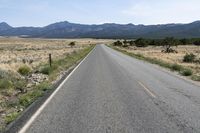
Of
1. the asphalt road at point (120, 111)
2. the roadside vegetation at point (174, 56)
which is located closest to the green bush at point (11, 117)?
the asphalt road at point (120, 111)

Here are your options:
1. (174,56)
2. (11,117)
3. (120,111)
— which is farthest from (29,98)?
(174,56)

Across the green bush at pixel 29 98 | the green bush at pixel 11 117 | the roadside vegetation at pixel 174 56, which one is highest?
the green bush at pixel 11 117

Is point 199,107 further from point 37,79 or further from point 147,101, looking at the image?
point 37,79

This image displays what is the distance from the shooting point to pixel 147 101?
11000 millimetres

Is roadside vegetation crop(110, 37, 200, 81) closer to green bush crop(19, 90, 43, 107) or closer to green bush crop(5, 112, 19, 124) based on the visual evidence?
green bush crop(19, 90, 43, 107)

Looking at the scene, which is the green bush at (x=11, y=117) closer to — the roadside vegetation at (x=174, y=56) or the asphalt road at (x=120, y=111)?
the asphalt road at (x=120, y=111)

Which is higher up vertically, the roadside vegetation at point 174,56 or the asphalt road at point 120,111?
the asphalt road at point 120,111

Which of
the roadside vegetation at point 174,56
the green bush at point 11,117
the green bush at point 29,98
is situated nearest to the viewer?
the green bush at point 11,117

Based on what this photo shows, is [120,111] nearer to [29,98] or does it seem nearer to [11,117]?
[11,117]

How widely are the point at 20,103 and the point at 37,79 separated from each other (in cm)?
676

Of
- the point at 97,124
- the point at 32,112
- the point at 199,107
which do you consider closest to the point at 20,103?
the point at 32,112

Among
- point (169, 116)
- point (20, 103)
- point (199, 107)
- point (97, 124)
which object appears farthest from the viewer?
point (20, 103)

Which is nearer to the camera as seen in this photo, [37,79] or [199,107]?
[199,107]

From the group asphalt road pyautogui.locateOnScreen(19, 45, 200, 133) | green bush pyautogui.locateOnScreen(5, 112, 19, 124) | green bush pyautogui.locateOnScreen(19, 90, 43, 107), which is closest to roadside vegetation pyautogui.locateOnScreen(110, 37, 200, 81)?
asphalt road pyautogui.locateOnScreen(19, 45, 200, 133)
